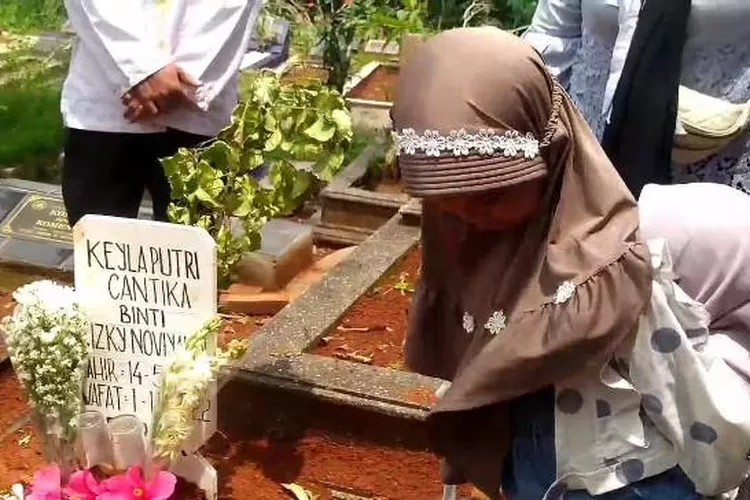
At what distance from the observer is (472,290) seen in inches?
71.2

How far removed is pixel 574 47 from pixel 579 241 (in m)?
1.19

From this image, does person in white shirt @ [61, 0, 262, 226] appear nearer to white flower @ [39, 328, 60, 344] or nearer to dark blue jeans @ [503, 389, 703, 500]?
white flower @ [39, 328, 60, 344]

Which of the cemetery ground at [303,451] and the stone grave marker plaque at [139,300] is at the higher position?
the stone grave marker plaque at [139,300]

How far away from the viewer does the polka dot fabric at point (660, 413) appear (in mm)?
1676

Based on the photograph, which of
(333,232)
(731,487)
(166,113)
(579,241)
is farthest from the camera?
(333,232)

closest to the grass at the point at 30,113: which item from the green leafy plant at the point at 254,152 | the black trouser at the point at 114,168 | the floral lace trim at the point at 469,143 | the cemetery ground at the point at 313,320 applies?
the cemetery ground at the point at 313,320

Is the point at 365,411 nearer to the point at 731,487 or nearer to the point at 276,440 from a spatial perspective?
the point at 276,440

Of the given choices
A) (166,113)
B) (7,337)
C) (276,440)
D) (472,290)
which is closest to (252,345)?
(276,440)

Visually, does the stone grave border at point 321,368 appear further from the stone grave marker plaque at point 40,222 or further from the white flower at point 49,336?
the stone grave marker plaque at point 40,222

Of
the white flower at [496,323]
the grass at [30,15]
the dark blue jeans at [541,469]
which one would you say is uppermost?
the white flower at [496,323]

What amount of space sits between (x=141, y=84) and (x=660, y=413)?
1641mm

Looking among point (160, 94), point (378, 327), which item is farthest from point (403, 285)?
point (160, 94)

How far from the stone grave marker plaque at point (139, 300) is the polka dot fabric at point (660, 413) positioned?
0.87 metres

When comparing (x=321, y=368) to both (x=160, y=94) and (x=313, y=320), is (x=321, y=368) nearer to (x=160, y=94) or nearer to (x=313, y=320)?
(x=313, y=320)
